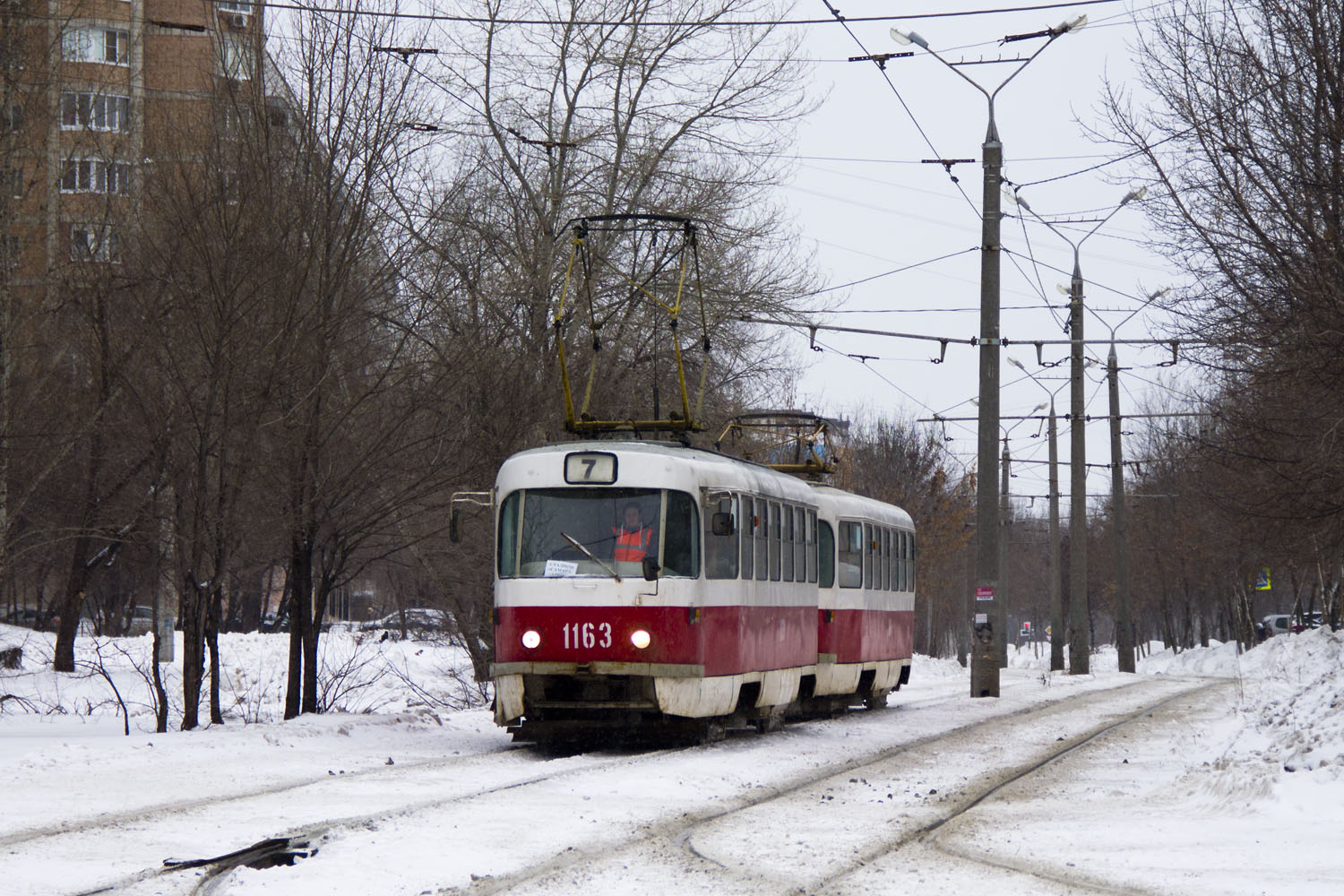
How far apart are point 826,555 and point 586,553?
656cm

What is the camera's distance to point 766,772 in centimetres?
1357

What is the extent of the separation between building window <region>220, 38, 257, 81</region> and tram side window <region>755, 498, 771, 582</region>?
678 cm

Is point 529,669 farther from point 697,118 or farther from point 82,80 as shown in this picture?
point 697,118

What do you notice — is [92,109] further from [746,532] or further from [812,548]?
[746,532]

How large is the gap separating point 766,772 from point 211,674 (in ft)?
21.1

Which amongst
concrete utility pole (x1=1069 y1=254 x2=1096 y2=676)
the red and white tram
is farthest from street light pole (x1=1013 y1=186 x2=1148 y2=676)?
the red and white tram

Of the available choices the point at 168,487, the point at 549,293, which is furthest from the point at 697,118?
the point at 168,487

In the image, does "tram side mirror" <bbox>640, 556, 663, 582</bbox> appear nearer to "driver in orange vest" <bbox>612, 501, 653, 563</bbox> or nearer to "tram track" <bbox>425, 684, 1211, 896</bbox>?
"driver in orange vest" <bbox>612, 501, 653, 563</bbox>

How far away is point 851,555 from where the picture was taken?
2242 cm

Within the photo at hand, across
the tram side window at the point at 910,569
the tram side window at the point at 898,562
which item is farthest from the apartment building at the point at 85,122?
the tram side window at the point at 910,569

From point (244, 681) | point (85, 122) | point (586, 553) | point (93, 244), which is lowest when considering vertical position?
point (244, 681)

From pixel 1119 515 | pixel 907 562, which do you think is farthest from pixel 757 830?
pixel 1119 515

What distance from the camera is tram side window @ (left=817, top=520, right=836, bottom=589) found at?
2136 cm

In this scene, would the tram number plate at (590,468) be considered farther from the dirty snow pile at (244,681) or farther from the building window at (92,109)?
the building window at (92,109)
